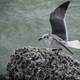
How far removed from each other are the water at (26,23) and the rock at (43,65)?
35.3 inches

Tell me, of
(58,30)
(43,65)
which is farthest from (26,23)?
(43,65)

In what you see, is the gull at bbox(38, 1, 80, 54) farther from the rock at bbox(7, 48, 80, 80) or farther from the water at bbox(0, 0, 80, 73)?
the water at bbox(0, 0, 80, 73)

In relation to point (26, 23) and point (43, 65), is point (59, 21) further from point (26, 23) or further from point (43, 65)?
point (26, 23)

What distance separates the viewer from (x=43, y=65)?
3.13 meters

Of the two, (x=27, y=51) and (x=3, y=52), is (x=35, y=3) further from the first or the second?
(x=27, y=51)

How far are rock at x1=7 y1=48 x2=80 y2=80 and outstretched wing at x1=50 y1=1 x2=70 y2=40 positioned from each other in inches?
11.3

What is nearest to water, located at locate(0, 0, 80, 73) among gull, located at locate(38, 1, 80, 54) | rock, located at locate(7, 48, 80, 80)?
rock, located at locate(7, 48, 80, 80)

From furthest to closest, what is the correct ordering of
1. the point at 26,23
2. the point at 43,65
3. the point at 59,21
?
the point at 26,23, the point at 59,21, the point at 43,65

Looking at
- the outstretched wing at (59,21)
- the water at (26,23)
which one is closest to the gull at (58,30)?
the outstretched wing at (59,21)

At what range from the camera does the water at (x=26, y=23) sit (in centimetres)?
493

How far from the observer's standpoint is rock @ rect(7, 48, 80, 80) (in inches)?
120

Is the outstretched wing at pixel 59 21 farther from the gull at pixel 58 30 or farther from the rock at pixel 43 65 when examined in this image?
the rock at pixel 43 65

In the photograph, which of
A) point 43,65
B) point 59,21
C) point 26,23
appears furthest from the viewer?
point 26,23

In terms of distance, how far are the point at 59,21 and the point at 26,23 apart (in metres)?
2.24
